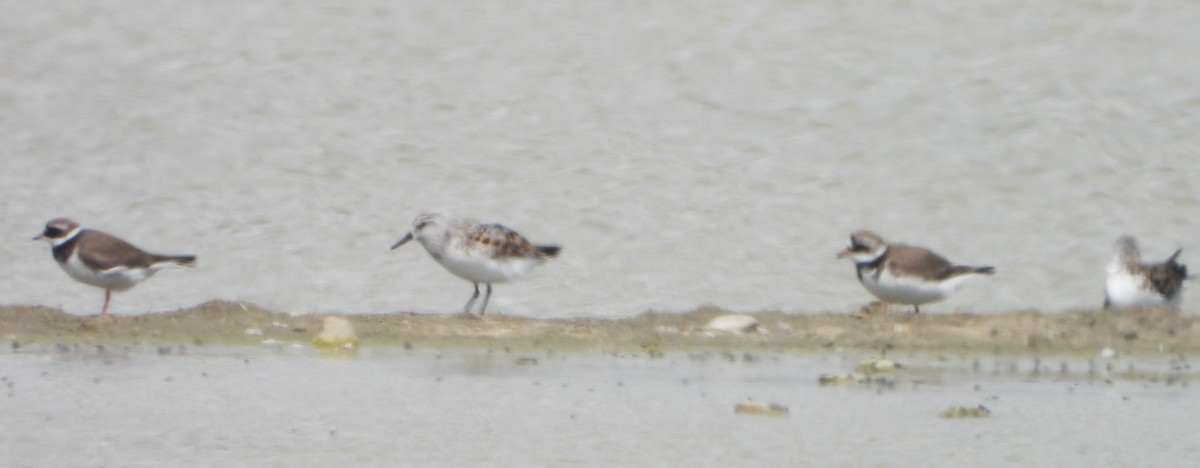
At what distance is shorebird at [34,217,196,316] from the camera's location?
13305 mm

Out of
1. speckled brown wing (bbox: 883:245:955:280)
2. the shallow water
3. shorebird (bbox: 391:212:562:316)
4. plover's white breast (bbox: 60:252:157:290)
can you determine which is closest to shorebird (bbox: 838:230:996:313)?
speckled brown wing (bbox: 883:245:955:280)

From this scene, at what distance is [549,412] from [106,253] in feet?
16.7

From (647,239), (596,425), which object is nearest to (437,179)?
(647,239)

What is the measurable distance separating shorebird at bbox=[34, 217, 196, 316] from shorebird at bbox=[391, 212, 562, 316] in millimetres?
1952

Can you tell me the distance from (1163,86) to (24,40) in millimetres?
12979

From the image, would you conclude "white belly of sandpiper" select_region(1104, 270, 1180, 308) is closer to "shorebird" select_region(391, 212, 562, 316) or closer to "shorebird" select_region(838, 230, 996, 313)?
"shorebird" select_region(838, 230, 996, 313)

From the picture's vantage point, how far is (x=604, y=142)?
19359 mm

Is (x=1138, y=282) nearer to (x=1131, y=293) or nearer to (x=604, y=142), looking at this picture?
(x=1131, y=293)

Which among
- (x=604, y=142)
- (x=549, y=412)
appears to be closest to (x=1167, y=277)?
(x=549, y=412)

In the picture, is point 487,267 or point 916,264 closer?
point 916,264

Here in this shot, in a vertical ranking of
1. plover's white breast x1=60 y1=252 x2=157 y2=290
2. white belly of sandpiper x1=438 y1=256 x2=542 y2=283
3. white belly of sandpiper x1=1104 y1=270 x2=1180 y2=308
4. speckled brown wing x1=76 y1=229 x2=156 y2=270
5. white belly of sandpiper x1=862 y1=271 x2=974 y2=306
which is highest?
white belly of sandpiper x1=1104 y1=270 x2=1180 y2=308

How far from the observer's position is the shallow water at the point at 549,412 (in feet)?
27.5

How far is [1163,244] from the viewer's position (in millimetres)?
17266

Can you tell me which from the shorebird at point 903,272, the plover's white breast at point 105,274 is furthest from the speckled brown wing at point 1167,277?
the plover's white breast at point 105,274
